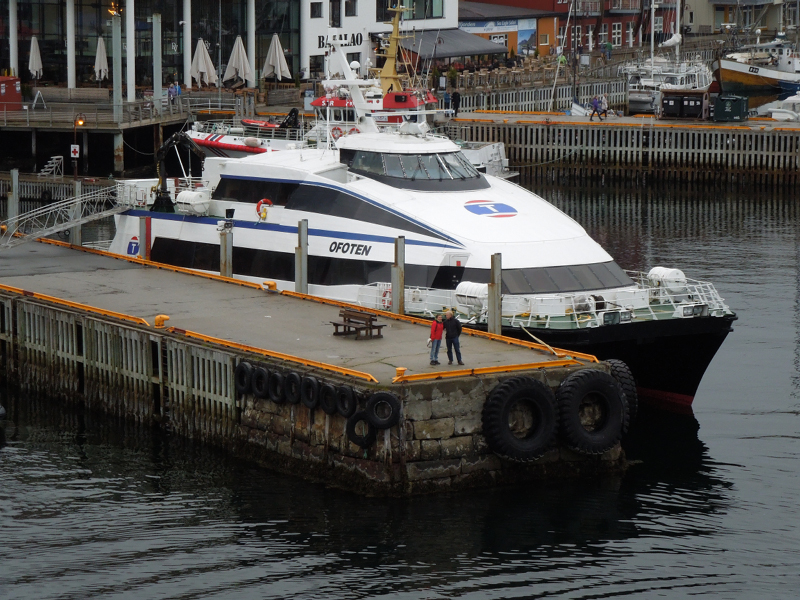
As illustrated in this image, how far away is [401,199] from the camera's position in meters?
31.6

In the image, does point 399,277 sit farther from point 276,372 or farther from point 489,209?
point 276,372

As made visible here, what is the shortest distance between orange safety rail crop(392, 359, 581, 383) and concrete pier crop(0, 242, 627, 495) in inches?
0.9

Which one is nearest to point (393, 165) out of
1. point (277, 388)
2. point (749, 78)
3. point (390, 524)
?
point (277, 388)

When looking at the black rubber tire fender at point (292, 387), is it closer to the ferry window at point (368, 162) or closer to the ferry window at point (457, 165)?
the ferry window at point (368, 162)

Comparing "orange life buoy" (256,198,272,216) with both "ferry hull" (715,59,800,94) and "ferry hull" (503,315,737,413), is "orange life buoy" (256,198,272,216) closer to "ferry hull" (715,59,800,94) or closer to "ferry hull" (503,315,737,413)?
"ferry hull" (503,315,737,413)

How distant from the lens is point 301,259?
31.5 meters

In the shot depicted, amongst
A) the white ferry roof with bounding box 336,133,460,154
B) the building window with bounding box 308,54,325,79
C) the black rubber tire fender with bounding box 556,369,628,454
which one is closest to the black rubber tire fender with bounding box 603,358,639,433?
the black rubber tire fender with bounding box 556,369,628,454

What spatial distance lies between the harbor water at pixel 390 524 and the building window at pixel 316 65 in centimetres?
5250

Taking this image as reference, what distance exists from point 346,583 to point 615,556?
437 centimetres

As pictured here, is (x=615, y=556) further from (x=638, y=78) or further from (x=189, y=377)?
(x=638, y=78)

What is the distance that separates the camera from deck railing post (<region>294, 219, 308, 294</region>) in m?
31.3

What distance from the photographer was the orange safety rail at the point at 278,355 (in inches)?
927

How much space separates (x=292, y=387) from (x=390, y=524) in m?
3.43

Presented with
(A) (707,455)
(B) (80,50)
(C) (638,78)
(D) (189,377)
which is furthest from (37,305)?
(C) (638,78)
